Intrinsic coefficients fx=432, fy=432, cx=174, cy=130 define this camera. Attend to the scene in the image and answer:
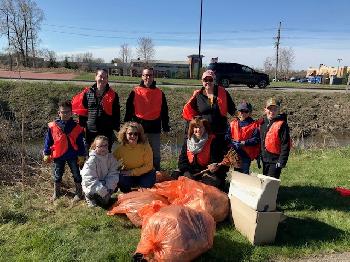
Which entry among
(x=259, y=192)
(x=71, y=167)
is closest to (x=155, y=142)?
(x=71, y=167)

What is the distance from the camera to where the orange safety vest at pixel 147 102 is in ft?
21.7

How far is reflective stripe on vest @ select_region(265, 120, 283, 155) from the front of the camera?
5.89 meters

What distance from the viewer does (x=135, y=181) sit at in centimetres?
612

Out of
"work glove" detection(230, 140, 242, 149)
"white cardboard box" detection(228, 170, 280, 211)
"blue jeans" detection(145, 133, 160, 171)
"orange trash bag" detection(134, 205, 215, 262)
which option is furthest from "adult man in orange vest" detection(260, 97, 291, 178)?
"orange trash bag" detection(134, 205, 215, 262)

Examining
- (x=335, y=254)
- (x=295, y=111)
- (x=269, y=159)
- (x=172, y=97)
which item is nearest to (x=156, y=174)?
(x=269, y=159)

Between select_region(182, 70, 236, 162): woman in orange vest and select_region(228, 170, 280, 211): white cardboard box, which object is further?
select_region(182, 70, 236, 162): woman in orange vest

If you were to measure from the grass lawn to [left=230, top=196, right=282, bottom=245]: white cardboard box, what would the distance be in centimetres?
9

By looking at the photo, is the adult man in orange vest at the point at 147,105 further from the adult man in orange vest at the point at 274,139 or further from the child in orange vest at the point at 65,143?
the adult man in orange vest at the point at 274,139

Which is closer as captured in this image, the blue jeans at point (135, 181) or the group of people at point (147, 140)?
the group of people at point (147, 140)

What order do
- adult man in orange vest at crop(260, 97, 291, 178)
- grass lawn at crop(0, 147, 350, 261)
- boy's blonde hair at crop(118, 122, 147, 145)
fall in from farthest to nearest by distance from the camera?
1. boy's blonde hair at crop(118, 122, 147, 145)
2. adult man in orange vest at crop(260, 97, 291, 178)
3. grass lawn at crop(0, 147, 350, 261)

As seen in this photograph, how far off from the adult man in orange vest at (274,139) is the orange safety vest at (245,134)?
6.3 inches

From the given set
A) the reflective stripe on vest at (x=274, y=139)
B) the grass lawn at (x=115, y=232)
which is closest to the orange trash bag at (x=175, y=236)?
the grass lawn at (x=115, y=232)

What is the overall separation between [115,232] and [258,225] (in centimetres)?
162

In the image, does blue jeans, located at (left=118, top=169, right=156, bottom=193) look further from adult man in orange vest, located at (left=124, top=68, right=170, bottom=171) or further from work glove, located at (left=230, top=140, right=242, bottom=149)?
work glove, located at (left=230, top=140, right=242, bottom=149)
